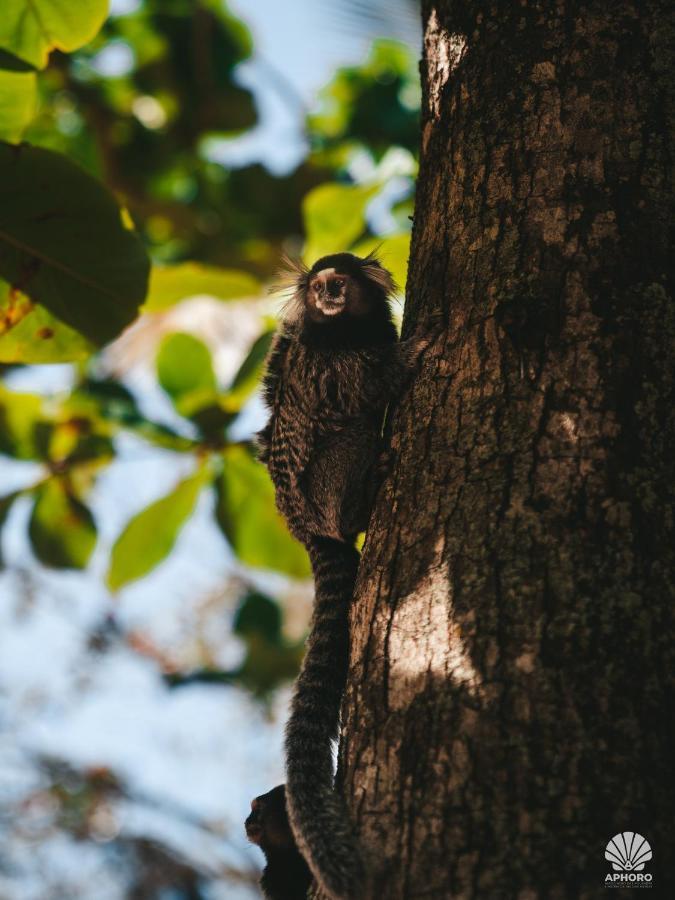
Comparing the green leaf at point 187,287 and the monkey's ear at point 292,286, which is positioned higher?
the monkey's ear at point 292,286

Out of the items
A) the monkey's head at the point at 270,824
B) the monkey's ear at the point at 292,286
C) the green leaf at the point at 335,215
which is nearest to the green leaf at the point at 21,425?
the monkey's ear at the point at 292,286

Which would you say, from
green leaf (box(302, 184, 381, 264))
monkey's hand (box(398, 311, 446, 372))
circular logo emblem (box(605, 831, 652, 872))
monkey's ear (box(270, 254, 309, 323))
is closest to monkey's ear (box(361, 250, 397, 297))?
green leaf (box(302, 184, 381, 264))

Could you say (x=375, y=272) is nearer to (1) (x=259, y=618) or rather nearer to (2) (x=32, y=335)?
(2) (x=32, y=335)

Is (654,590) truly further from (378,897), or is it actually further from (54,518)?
(54,518)

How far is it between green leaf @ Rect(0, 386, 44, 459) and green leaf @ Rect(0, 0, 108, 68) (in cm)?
151

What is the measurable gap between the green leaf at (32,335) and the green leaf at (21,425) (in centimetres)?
76

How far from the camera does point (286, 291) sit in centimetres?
402

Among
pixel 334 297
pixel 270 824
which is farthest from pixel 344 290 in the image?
pixel 270 824

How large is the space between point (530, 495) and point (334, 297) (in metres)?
2.00

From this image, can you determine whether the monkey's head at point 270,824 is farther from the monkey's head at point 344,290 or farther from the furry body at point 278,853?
the monkey's head at point 344,290

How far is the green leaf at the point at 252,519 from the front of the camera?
3.61 metres

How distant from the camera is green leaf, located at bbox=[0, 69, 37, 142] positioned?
2.77m

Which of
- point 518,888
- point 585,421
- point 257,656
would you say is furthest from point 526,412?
point 257,656

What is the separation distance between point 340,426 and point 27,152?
1.34 meters
